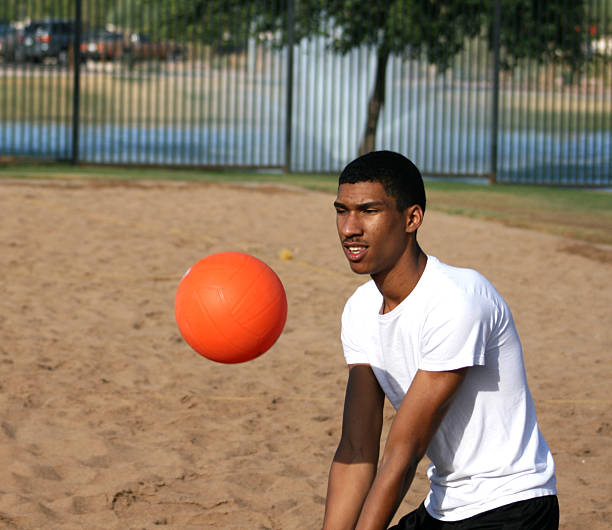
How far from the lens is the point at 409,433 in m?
2.84

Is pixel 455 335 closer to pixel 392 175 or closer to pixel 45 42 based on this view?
pixel 392 175

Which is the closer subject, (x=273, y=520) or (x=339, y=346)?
(x=273, y=520)

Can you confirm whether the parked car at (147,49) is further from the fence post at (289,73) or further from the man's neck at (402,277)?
the man's neck at (402,277)

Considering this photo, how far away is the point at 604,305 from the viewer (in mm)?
9203

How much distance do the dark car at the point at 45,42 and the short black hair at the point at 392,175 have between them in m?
18.6

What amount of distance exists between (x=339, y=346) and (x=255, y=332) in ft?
12.6

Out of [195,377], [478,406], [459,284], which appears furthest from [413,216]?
[195,377]

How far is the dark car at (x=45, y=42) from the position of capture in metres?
20.8

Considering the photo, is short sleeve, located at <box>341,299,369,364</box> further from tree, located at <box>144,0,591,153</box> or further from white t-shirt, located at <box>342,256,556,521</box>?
tree, located at <box>144,0,591,153</box>

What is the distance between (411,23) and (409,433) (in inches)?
678

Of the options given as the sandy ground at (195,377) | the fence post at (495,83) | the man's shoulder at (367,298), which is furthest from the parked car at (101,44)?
the man's shoulder at (367,298)

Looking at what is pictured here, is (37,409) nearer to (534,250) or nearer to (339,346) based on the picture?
(339,346)

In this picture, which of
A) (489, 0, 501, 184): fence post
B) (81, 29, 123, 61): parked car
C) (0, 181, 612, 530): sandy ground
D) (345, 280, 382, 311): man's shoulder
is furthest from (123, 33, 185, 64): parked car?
(345, 280, 382, 311): man's shoulder

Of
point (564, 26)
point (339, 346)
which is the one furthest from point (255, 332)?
point (564, 26)
